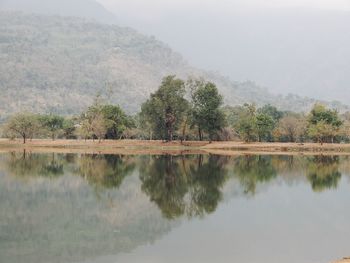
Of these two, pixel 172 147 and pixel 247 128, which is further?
pixel 247 128

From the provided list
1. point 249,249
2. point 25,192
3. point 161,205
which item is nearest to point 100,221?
point 161,205

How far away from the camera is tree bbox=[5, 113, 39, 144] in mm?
122375

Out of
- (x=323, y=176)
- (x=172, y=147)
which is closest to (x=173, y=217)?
(x=323, y=176)

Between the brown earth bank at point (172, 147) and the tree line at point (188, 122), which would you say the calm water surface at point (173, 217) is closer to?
the brown earth bank at point (172, 147)

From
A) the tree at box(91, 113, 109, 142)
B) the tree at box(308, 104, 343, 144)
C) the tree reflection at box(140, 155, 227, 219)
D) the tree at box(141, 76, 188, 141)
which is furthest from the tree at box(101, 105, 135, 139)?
the tree reflection at box(140, 155, 227, 219)

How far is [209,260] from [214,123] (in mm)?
92881

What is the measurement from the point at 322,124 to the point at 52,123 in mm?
64827

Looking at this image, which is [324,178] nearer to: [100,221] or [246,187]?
[246,187]

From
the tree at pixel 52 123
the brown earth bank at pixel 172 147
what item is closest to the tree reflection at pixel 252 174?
the brown earth bank at pixel 172 147

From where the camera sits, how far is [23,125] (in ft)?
403

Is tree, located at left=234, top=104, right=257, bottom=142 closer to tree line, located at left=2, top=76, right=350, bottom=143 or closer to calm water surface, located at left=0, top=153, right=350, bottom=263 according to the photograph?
tree line, located at left=2, top=76, right=350, bottom=143

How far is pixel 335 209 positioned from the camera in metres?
37.6

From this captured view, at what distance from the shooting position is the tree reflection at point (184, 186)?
1474 inches

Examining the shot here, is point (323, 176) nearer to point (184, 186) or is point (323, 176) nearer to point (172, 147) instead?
point (184, 186)
